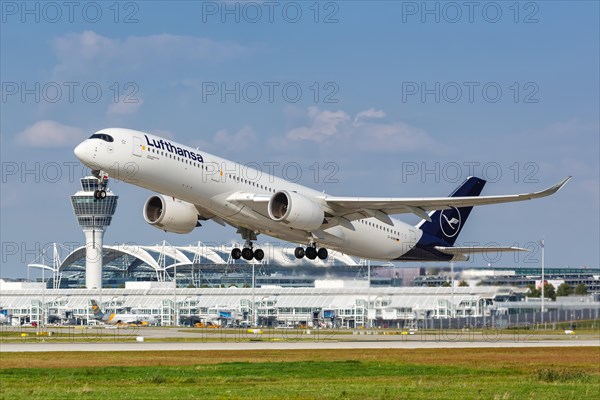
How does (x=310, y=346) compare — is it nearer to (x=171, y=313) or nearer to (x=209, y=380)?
(x=209, y=380)

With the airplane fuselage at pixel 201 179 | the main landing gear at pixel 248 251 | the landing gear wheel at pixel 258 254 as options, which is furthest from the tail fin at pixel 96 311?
the airplane fuselage at pixel 201 179

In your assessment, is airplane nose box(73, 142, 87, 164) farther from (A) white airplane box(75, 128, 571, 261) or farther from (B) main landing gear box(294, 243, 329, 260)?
(B) main landing gear box(294, 243, 329, 260)

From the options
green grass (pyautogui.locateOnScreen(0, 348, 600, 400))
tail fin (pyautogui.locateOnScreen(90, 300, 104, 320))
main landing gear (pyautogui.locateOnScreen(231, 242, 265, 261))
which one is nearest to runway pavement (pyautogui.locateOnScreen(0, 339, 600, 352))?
green grass (pyautogui.locateOnScreen(0, 348, 600, 400))

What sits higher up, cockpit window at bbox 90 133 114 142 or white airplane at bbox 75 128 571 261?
cockpit window at bbox 90 133 114 142

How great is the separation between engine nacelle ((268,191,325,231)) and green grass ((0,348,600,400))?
7187 millimetres

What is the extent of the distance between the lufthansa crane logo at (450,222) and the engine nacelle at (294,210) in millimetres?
17727

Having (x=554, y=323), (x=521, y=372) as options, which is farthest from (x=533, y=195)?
(x=554, y=323)

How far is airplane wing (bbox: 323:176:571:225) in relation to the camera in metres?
53.8

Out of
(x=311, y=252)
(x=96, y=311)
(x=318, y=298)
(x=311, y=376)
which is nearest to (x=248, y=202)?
(x=311, y=252)

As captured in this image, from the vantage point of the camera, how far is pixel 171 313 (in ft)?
506

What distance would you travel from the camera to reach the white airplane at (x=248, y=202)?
48.6 m

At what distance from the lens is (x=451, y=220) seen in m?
70.5

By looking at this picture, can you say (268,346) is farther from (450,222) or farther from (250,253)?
(450,222)

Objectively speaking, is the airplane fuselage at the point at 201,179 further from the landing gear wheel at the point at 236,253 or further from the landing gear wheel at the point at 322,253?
the landing gear wheel at the point at 236,253
